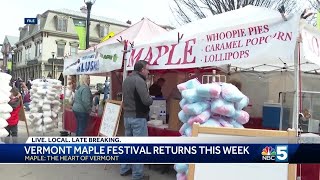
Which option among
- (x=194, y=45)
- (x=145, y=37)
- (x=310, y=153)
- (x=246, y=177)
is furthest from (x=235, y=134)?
(x=145, y=37)

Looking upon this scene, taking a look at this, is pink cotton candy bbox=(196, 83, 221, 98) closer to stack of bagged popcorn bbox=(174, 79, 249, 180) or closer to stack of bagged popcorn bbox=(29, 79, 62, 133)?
stack of bagged popcorn bbox=(174, 79, 249, 180)

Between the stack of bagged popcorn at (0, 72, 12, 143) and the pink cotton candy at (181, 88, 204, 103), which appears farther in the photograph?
the stack of bagged popcorn at (0, 72, 12, 143)

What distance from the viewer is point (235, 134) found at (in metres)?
3.66

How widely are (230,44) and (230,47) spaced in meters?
0.04

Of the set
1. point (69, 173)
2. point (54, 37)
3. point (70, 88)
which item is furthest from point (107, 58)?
point (54, 37)

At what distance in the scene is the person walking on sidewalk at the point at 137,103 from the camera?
18.8 feet

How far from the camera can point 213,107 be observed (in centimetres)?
425

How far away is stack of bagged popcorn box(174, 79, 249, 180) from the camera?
166 inches

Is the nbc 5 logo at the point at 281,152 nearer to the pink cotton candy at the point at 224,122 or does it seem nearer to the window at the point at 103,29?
the pink cotton candy at the point at 224,122

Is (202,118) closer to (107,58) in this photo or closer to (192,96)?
(192,96)

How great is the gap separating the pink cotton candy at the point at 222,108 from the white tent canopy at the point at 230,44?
854 mm

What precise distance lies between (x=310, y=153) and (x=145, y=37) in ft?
18.2

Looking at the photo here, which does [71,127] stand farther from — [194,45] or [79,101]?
[194,45]

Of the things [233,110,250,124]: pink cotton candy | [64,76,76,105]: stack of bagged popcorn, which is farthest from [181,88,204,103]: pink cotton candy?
[64,76,76,105]: stack of bagged popcorn
